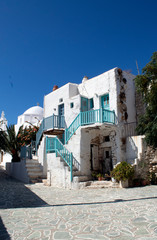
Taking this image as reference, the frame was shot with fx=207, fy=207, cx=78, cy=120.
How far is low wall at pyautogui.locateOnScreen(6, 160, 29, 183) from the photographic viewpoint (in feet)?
47.6

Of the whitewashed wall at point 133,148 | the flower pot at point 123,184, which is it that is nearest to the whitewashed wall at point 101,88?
the whitewashed wall at point 133,148

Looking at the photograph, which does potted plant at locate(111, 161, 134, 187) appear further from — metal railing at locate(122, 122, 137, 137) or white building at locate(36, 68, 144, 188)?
metal railing at locate(122, 122, 137, 137)

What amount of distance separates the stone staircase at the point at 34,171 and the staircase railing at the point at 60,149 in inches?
74.9

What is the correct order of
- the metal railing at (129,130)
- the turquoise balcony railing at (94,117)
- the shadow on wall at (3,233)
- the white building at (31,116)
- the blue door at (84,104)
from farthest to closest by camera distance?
the white building at (31,116) < the blue door at (84,104) < the metal railing at (129,130) < the turquoise balcony railing at (94,117) < the shadow on wall at (3,233)

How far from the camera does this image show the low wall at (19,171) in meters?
14.5

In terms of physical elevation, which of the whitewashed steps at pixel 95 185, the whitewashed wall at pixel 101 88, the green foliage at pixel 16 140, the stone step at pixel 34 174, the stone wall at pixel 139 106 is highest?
the whitewashed wall at pixel 101 88

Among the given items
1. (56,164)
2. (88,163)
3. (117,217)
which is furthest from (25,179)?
(117,217)

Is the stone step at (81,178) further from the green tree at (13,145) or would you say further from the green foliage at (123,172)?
the green tree at (13,145)

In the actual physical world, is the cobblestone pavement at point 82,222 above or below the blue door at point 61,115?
below

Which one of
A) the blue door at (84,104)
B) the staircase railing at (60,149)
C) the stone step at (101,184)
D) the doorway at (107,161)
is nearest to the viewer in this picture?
the stone step at (101,184)

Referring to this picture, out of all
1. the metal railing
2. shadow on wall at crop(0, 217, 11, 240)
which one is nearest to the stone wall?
the metal railing

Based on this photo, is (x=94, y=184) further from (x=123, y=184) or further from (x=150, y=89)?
(x=150, y=89)

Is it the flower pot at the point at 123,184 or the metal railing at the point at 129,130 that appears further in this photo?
the metal railing at the point at 129,130

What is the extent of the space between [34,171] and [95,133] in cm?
512
